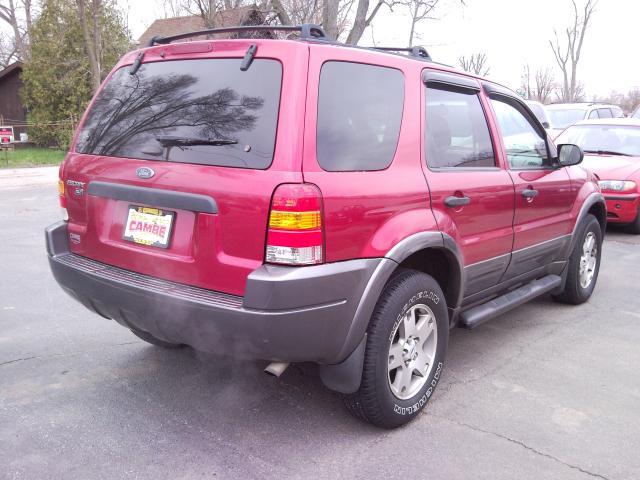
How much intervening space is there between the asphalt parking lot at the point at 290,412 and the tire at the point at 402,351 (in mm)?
135

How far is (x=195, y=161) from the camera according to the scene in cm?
272

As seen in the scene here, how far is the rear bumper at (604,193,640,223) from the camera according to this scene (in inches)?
320

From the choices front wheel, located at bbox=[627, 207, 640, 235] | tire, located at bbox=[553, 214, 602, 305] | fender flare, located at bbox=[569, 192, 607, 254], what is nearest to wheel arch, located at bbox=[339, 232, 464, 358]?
fender flare, located at bbox=[569, 192, 607, 254]

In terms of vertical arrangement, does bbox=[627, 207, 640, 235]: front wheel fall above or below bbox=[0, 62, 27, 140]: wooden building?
below

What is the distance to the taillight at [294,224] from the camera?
2.49 meters

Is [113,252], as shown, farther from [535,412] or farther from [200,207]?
[535,412]

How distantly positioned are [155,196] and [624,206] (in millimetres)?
7403

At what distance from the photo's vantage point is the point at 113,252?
3.04m

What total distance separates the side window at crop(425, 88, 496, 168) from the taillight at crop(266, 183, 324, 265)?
96 cm

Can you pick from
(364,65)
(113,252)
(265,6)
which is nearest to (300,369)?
(113,252)

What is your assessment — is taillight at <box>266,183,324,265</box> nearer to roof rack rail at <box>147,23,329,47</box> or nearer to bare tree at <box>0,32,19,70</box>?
roof rack rail at <box>147,23,329,47</box>

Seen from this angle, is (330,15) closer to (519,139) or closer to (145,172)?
(519,139)

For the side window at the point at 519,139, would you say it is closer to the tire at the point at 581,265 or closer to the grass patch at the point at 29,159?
the tire at the point at 581,265

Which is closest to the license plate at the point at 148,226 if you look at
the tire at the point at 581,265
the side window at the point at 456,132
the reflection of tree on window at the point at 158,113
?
the reflection of tree on window at the point at 158,113
